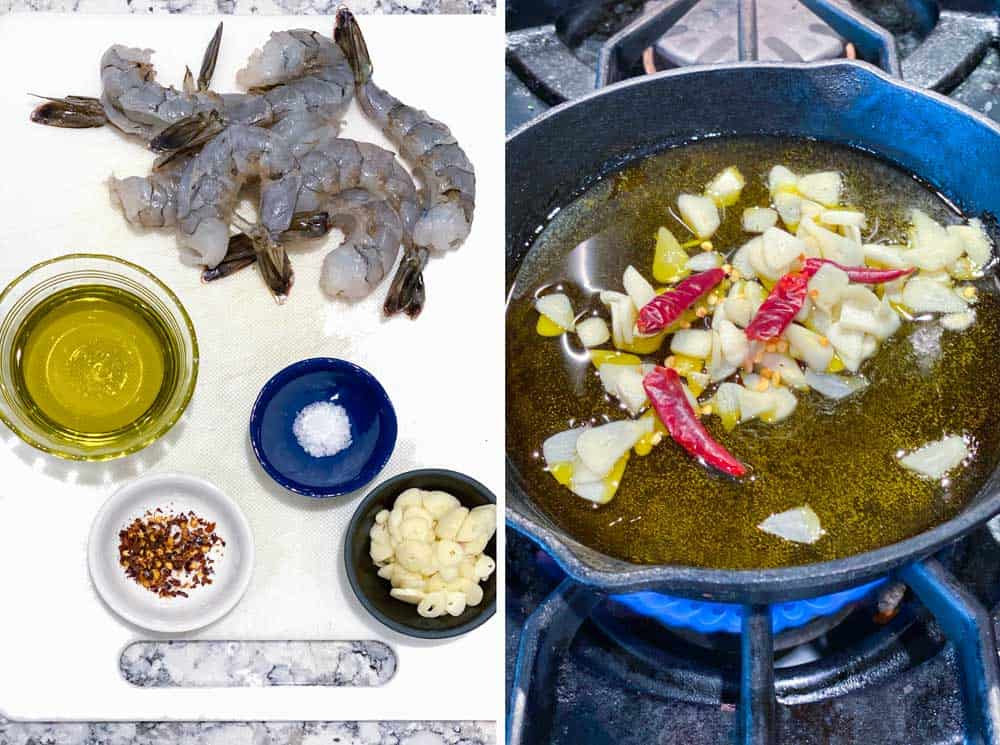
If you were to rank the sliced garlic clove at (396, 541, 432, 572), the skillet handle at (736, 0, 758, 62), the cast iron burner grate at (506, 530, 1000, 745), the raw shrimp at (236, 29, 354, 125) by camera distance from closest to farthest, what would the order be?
the sliced garlic clove at (396, 541, 432, 572)
the raw shrimp at (236, 29, 354, 125)
the cast iron burner grate at (506, 530, 1000, 745)
the skillet handle at (736, 0, 758, 62)

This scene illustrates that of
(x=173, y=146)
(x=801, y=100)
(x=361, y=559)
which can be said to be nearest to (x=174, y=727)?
(x=361, y=559)

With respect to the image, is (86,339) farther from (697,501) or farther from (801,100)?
(801,100)

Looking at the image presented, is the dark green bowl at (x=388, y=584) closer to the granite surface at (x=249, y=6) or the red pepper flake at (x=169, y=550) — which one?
the red pepper flake at (x=169, y=550)

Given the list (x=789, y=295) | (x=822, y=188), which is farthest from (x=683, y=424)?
(x=822, y=188)

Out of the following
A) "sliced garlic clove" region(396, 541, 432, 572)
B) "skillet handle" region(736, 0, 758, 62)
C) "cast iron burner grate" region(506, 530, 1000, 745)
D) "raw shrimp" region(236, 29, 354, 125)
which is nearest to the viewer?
"sliced garlic clove" region(396, 541, 432, 572)

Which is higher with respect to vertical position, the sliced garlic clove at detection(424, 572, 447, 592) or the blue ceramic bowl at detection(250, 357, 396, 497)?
the blue ceramic bowl at detection(250, 357, 396, 497)

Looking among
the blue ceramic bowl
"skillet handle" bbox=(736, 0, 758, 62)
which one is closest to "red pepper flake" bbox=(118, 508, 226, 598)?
the blue ceramic bowl

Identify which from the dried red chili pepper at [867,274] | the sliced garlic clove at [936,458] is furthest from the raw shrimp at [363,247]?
the sliced garlic clove at [936,458]

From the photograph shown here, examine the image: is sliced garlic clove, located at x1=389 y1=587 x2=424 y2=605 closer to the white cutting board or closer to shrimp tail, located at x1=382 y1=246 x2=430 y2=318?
the white cutting board
